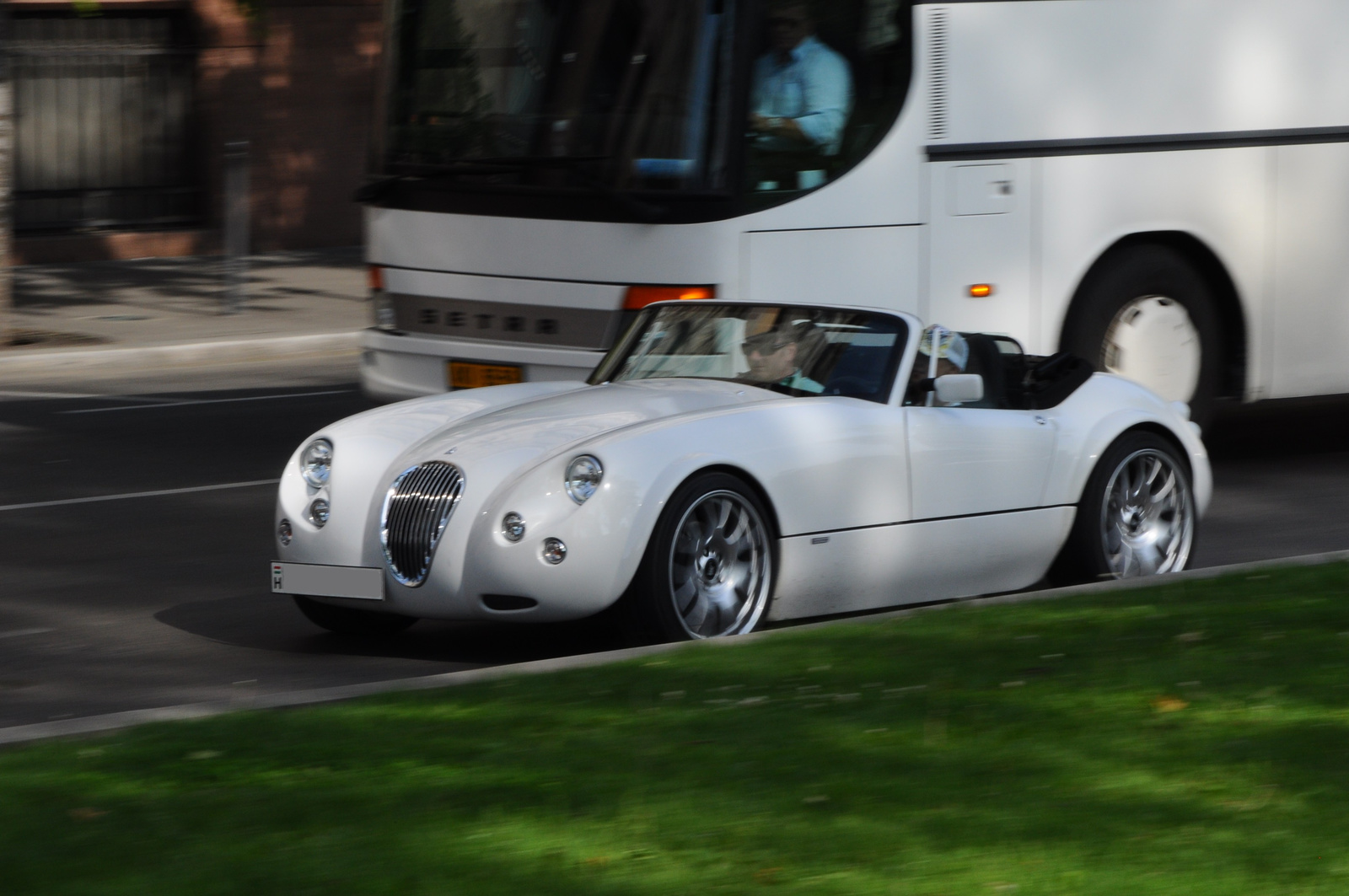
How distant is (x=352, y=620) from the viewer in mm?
7387

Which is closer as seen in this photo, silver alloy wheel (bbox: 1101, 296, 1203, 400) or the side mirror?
the side mirror

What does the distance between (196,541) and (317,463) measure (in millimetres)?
2351

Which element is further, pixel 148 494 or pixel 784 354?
pixel 148 494

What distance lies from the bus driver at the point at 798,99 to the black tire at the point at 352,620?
371 centimetres

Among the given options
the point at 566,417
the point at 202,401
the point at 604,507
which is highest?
the point at 566,417

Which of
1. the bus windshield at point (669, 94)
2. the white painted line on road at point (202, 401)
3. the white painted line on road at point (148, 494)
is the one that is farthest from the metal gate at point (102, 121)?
the bus windshield at point (669, 94)

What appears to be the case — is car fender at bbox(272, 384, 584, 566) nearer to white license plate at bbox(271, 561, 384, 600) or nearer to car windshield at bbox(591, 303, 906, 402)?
white license plate at bbox(271, 561, 384, 600)

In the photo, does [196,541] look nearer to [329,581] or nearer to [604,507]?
[329,581]

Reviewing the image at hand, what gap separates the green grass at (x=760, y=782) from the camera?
4051 millimetres

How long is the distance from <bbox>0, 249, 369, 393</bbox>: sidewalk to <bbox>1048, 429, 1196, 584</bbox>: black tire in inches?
355

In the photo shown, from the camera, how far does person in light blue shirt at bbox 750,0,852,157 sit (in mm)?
10219

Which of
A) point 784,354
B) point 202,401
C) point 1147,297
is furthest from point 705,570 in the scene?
point 202,401

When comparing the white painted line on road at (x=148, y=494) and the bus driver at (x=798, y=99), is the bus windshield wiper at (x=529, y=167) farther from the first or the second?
the white painted line on road at (x=148, y=494)

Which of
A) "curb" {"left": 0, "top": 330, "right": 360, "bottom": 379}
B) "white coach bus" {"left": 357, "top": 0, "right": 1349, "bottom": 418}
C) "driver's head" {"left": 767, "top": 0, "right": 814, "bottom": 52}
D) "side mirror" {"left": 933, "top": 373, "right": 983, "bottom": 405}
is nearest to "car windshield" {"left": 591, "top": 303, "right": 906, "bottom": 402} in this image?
"side mirror" {"left": 933, "top": 373, "right": 983, "bottom": 405}
